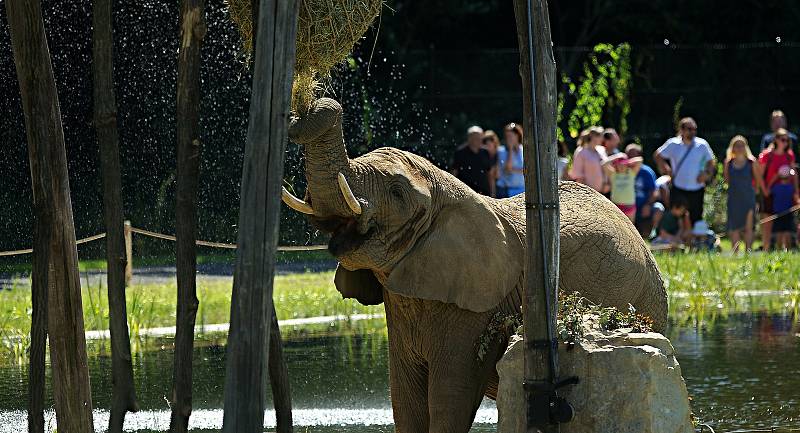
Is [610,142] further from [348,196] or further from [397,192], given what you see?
[348,196]

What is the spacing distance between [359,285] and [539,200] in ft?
5.74

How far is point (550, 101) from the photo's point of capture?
21.2 feet

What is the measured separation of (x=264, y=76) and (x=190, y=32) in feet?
7.43

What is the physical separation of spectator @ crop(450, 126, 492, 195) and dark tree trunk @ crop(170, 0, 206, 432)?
36.7ft

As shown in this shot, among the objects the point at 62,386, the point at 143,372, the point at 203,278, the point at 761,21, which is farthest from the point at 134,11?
the point at 761,21

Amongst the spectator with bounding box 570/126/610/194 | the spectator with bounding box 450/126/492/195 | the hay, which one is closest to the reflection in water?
the hay

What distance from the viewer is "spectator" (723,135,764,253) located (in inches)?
773

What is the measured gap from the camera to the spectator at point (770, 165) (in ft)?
64.6

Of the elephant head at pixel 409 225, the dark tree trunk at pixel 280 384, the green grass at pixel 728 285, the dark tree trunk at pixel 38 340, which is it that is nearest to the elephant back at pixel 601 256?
the elephant head at pixel 409 225

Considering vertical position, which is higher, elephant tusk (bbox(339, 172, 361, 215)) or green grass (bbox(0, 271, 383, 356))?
elephant tusk (bbox(339, 172, 361, 215))

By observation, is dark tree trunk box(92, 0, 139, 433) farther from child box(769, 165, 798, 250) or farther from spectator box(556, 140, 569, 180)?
child box(769, 165, 798, 250)

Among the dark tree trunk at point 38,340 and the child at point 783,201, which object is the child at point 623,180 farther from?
the dark tree trunk at point 38,340

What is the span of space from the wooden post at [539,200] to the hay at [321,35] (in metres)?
0.83

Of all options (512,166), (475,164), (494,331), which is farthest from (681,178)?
(494,331)
